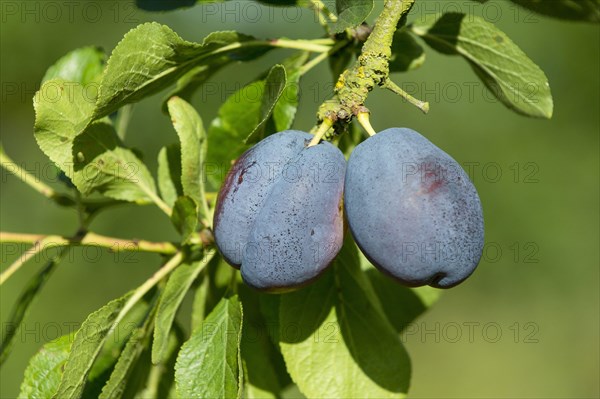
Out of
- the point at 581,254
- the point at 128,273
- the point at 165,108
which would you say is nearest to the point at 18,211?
the point at 128,273

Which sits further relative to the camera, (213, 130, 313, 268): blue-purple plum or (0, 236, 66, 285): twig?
(0, 236, 66, 285): twig

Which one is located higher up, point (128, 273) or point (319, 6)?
point (319, 6)

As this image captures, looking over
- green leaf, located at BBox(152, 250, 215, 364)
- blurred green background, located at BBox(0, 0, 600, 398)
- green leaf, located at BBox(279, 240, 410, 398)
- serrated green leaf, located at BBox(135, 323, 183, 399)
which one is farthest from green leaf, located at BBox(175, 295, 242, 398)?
blurred green background, located at BBox(0, 0, 600, 398)

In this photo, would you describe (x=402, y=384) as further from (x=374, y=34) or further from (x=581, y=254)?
(x=581, y=254)

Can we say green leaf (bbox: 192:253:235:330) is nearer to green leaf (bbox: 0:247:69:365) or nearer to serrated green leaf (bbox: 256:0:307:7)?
green leaf (bbox: 0:247:69:365)

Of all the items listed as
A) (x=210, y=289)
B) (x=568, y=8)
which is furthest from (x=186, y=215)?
(x=568, y=8)

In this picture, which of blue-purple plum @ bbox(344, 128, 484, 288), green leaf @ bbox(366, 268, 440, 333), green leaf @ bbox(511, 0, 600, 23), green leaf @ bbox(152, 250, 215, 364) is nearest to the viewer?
blue-purple plum @ bbox(344, 128, 484, 288)

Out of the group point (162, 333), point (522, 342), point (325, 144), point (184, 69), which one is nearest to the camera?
point (325, 144)

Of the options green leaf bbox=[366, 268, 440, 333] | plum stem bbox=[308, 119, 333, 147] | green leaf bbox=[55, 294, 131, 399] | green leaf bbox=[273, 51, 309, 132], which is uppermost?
plum stem bbox=[308, 119, 333, 147]
